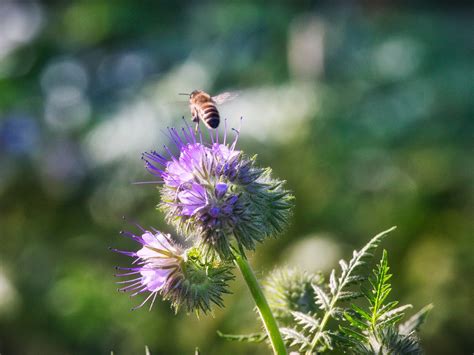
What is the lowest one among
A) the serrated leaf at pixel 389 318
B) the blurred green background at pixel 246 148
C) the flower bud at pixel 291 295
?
the serrated leaf at pixel 389 318

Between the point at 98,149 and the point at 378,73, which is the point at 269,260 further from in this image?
the point at 378,73

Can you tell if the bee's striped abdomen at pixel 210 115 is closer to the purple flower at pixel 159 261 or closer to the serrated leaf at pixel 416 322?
→ the purple flower at pixel 159 261

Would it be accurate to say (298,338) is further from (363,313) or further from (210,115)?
(210,115)

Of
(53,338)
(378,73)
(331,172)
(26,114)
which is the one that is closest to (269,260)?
(331,172)

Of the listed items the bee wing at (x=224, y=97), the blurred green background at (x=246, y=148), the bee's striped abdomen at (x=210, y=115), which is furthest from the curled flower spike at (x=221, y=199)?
the blurred green background at (x=246, y=148)

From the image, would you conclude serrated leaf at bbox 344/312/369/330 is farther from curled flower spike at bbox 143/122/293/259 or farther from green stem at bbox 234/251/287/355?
curled flower spike at bbox 143/122/293/259

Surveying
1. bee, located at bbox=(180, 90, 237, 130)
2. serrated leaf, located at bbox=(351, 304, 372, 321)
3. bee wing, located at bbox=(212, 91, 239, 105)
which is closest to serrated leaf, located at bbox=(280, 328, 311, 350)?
serrated leaf, located at bbox=(351, 304, 372, 321)
